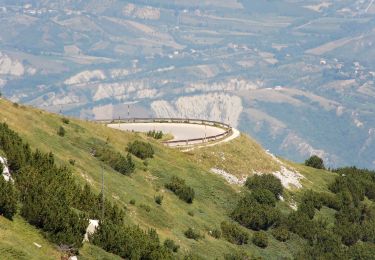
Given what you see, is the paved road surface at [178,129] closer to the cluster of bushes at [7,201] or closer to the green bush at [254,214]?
the green bush at [254,214]

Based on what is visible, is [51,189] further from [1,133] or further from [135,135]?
[135,135]

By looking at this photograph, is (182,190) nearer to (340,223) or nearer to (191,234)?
(191,234)

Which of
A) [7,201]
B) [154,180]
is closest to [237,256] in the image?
[154,180]

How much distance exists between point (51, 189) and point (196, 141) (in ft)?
184

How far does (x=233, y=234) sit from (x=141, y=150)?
19.1 meters

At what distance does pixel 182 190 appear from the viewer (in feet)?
272

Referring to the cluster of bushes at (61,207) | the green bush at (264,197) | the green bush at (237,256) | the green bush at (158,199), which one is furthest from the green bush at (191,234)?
the green bush at (264,197)

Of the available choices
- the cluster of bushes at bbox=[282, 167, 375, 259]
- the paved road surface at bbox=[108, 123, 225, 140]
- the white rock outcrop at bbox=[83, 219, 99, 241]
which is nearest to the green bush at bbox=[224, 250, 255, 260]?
the cluster of bushes at bbox=[282, 167, 375, 259]

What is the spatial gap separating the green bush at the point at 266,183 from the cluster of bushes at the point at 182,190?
50.5 feet

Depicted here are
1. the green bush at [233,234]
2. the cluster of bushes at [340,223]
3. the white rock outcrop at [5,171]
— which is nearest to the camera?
the white rock outcrop at [5,171]

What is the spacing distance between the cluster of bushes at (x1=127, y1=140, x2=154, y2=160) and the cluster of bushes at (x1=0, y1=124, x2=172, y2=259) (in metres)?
26.6

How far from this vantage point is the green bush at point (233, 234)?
7788 cm

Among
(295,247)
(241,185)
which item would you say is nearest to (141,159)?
(241,185)

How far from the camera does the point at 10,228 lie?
156 ft
